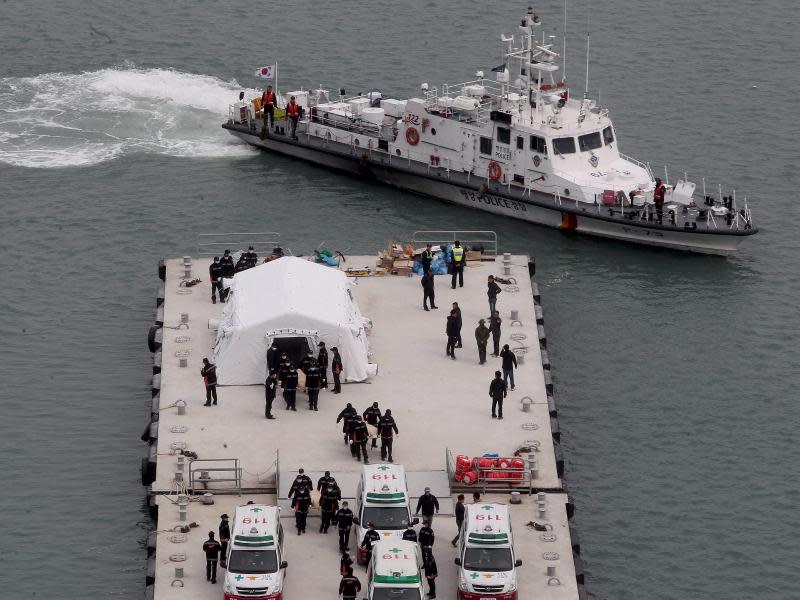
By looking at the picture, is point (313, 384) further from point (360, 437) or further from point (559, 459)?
point (559, 459)

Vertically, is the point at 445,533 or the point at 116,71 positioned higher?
the point at 116,71

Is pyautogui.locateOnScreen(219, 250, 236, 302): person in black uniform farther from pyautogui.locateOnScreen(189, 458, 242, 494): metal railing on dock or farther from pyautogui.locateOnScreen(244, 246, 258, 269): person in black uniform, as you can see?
pyautogui.locateOnScreen(189, 458, 242, 494): metal railing on dock

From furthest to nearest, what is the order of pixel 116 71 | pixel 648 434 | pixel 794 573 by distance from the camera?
pixel 116 71 < pixel 648 434 < pixel 794 573

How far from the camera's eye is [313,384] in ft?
217

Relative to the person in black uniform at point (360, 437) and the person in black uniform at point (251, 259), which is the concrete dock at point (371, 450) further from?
the person in black uniform at point (251, 259)

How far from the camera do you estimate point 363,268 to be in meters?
77.9

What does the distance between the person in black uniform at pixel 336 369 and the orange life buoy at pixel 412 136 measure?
22.5 metres

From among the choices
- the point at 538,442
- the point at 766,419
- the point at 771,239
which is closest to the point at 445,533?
the point at 538,442

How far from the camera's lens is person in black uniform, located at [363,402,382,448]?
210 ft

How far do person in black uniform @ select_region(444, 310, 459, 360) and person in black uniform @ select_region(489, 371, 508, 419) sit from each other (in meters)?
4.27

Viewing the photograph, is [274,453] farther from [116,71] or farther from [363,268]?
[116,71]

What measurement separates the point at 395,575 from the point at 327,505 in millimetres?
5470

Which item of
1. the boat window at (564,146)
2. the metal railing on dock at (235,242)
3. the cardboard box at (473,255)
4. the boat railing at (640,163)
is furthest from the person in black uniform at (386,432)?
the boat railing at (640,163)

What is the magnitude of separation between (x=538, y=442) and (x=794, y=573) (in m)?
8.81
